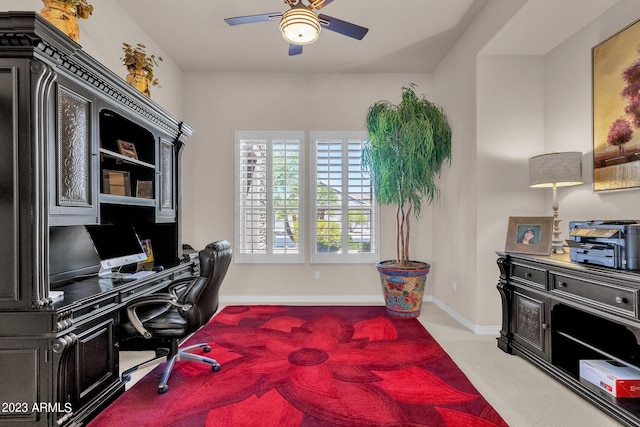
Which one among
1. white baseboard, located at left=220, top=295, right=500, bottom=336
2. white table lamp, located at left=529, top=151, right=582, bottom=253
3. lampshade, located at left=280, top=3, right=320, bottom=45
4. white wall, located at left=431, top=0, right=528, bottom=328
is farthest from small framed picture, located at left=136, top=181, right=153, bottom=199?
white table lamp, located at left=529, top=151, right=582, bottom=253

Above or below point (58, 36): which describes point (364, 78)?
above

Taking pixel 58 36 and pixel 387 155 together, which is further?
pixel 387 155

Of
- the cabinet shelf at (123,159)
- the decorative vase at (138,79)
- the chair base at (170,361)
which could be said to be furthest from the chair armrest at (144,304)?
the decorative vase at (138,79)

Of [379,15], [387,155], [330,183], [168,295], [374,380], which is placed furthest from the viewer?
[330,183]

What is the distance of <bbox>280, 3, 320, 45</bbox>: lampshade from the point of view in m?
2.14

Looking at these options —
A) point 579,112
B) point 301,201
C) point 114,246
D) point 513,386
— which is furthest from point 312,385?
point 579,112

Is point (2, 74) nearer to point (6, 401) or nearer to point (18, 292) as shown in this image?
point (18, 292)

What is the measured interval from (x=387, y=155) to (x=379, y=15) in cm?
146

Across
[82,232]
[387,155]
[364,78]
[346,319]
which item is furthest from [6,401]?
[364,78]

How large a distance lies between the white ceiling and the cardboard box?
2.70 m

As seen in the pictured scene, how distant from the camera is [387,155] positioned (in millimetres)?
3811

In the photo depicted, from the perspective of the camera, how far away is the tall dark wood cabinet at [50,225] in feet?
5.49

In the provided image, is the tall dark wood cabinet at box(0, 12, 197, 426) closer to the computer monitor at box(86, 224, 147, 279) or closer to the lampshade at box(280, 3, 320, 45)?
the computer monitor at box(86, 224, 147, 279)

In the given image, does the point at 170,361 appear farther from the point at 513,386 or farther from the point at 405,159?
the point at 405,159
